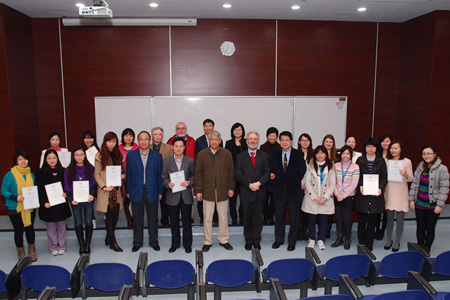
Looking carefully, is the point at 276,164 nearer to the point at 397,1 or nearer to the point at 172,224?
the point at 172,224

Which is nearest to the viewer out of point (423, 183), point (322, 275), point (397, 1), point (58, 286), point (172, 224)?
point (58, 286)

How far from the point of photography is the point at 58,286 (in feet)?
9.06

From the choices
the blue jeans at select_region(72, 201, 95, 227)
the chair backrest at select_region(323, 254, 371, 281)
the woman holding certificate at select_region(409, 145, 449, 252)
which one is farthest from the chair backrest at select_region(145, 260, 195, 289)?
the woman holding certificate at select_region(409, 145, 449, 252)

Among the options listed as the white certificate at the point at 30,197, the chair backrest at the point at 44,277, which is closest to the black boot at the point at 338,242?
the chair backrest at the point at 44,277

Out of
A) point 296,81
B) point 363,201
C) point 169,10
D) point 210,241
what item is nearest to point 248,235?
point 210,241

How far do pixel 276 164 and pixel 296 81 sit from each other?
3.27 m

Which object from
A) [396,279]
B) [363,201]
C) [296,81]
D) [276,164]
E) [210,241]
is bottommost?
[210,241]

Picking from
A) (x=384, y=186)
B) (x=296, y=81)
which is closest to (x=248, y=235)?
(x=384, y=186)

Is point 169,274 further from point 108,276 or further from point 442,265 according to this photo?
point 442,265

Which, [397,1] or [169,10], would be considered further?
[169,10]

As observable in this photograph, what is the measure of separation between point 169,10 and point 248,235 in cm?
433

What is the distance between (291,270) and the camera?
2.90m

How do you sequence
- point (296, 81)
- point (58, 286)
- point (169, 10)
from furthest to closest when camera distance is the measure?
point (296, 81)
point (169, 10)
point (58, 286)

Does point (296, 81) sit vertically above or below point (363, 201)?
above
